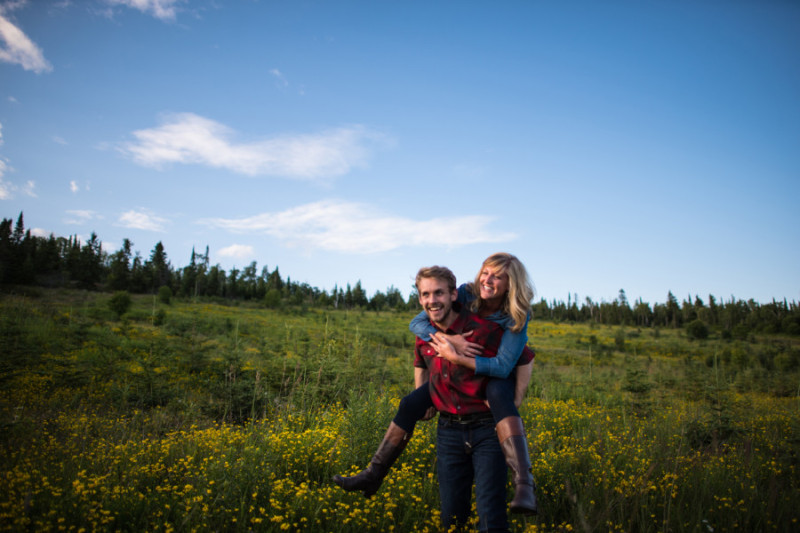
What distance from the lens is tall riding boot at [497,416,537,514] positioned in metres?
2.24

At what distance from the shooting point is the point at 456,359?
8.70 ft

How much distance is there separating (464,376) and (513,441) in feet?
1.70

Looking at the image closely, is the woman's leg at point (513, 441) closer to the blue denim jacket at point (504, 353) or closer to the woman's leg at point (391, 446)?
the blue denim jacket at point (504, 353)

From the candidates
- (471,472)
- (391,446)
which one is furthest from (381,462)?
(471,472)

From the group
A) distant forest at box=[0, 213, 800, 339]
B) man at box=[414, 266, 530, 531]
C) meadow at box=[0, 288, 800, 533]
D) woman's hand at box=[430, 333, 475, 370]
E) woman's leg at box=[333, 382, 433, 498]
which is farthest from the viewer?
distant forest at box=[0, 213, 800, 339]

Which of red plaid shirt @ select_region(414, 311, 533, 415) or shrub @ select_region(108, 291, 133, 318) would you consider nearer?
red plaid shirt @ select_region(414, 311, 533, 415)

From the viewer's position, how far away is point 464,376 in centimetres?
275

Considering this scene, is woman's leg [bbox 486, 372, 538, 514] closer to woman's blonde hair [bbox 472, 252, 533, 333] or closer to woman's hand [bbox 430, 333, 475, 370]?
woman's hand [bbox 430, 333, 475, 370]

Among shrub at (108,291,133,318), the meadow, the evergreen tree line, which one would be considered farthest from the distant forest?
the meadow

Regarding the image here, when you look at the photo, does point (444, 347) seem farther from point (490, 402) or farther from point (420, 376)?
point (420, 376)

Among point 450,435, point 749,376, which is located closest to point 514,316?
point 450,435

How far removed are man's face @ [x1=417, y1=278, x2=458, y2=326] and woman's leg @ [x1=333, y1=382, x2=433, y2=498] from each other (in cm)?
60

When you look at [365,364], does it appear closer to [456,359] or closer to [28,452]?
[28,452]

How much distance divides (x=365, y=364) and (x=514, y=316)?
705 centimetres
